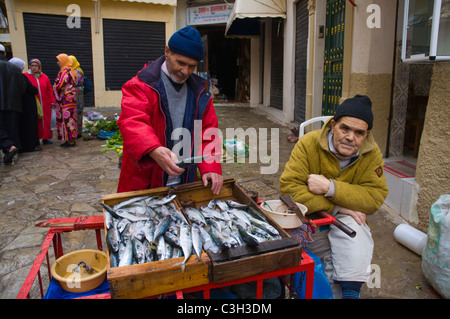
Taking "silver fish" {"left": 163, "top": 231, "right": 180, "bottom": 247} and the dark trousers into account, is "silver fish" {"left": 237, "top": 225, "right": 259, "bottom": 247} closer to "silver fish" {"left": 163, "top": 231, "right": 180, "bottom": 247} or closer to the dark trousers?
"silver fish" {"left": 163, "top": 231, "right": 180, "bottom": 247}

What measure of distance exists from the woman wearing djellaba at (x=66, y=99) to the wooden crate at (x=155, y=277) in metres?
8.06

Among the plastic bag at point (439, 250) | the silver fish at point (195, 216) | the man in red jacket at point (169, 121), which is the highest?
the man in red jacket at point (169, 121)

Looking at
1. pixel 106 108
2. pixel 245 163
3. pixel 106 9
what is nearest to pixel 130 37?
pixel 106 9

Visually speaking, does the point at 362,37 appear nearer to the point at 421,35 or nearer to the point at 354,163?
the point at 421,35

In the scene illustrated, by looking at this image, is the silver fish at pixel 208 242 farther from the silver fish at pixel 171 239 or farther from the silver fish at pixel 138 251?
the silver fish at pixel 138 251

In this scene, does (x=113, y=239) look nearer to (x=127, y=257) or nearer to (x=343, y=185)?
(x=127, y=257)

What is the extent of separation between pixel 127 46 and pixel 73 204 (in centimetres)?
1169

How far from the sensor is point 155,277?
162 centimetres

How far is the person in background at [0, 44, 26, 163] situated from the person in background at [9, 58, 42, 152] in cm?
50

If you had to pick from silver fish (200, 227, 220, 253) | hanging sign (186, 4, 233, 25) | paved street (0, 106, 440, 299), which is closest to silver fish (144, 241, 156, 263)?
silver fish (200, 227, 220, 253)

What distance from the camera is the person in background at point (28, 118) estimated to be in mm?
8086

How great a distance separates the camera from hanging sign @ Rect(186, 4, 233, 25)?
16.5 metres

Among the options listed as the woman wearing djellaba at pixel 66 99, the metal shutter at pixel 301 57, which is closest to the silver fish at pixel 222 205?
the woman wearing djellaba at pixel 66 99

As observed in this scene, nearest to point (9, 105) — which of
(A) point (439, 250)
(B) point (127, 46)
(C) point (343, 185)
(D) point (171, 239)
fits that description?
(D) point (171, 239)
